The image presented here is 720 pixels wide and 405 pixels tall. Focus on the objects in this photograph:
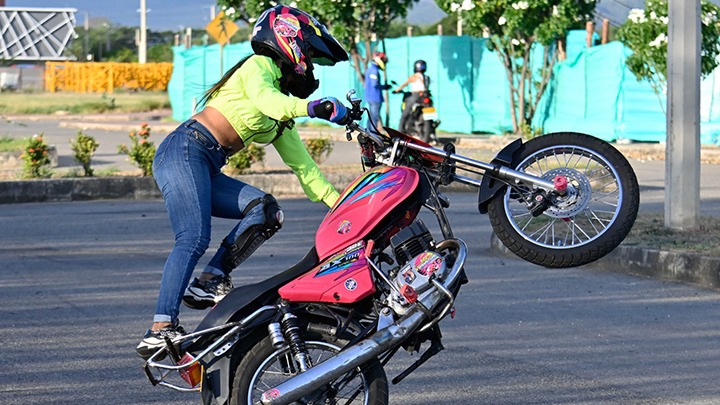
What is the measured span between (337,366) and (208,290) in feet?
2.93

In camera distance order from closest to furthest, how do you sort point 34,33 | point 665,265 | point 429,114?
point 665,265 → point 429,114 → point 34,33

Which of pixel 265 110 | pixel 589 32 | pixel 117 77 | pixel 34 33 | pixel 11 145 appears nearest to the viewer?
pixel 265 110

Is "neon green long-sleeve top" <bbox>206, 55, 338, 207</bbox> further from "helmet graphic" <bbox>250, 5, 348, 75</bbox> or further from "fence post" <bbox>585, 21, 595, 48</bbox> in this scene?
"fence post" <bbox>585, 21, 595, 48</bbox>

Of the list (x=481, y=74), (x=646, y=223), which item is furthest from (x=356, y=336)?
(x=481, y=74)

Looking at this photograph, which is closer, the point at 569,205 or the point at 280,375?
the point at 280,375

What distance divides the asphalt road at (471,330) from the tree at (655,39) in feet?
35.9

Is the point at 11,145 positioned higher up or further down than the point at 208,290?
further down

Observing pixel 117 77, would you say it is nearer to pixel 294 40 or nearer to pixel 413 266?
pixel 294 40

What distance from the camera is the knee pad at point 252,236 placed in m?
5.69

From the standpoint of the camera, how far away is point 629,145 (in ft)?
78.8

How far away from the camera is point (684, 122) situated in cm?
1121

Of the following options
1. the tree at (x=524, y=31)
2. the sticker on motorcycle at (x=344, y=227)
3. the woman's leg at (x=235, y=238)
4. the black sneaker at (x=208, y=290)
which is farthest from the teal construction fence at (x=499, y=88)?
the sticker on motorcycle at (x=344, y=227)

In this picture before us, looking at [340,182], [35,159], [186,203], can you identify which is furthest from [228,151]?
[35,159]

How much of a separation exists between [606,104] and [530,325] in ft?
60.9
